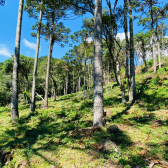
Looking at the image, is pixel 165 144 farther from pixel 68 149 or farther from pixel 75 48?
pixel 75 48

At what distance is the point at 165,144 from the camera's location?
303cm

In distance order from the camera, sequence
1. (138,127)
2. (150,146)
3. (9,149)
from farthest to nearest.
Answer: (138,127), (9,149), (150,146)

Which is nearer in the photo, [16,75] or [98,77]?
[98,77]

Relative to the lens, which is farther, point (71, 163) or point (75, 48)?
point (75, 48)

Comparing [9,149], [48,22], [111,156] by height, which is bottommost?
[9,149]

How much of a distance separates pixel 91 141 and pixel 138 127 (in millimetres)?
1974

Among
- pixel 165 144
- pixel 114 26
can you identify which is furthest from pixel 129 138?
pixel 114 26

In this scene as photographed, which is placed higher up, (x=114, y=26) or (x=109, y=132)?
(x=114, y=26)

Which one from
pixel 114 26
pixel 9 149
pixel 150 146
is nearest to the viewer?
pixel 150 146

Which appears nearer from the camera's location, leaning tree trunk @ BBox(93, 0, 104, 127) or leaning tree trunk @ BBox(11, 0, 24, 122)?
leaning tree trunk @ BBox(93, 0, 104, 127)

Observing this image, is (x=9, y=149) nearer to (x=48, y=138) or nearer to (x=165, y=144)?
(x=48, y=138)

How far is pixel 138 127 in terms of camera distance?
4199mm

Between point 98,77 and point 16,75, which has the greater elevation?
point 16,75

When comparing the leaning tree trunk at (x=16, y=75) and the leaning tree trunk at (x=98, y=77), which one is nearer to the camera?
the leaning tree trunk at (x=98, y=77)
